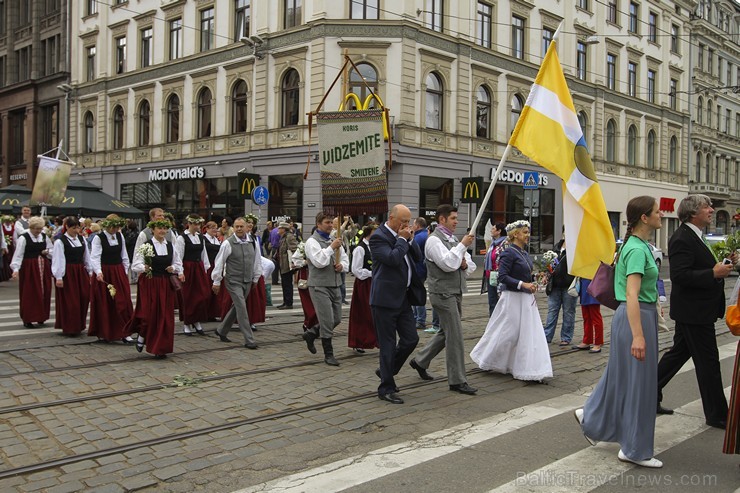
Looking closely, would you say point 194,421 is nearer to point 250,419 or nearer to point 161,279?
point 250,419

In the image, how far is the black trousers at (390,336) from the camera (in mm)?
6723

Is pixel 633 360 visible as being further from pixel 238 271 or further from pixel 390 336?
pixel 238 271

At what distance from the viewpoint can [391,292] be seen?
264 inches

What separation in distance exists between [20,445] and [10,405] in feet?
4.20

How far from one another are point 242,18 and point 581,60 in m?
18.0

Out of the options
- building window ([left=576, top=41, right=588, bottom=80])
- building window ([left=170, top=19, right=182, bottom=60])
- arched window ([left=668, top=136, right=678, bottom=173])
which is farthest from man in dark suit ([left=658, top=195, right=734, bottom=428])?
arched window ([left=668, top=136, right=678, bottom=173])

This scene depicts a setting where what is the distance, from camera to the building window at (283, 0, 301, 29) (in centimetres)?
2711

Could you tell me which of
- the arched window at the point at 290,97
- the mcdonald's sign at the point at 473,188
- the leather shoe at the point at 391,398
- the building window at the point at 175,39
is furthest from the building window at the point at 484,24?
the leather shoe at the point at 391,398

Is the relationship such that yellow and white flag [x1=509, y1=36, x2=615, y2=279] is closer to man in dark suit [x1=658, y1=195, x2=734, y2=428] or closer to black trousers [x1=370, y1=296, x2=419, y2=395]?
man in dark suit [x1=658, y1=195, x2=734, y2=428]

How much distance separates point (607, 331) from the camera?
11.9m

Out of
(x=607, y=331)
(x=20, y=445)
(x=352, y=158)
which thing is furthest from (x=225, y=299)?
(x=607, y=331)

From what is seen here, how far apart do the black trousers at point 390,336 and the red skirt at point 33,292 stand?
7.21 m

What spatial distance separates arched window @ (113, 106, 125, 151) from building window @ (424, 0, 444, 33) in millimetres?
17872

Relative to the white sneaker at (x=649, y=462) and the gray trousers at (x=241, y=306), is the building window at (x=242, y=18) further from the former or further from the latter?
the white sneaker at (x=649, y=462)
